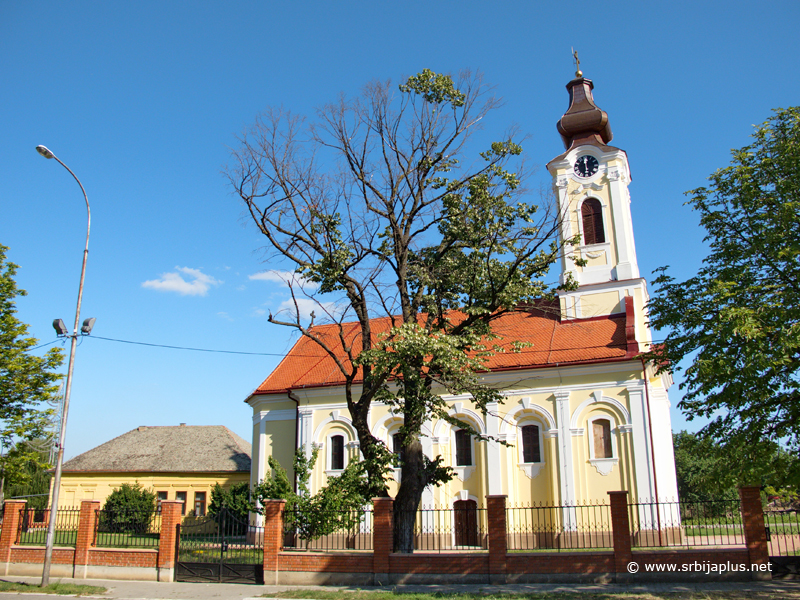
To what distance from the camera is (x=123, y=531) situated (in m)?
16.8

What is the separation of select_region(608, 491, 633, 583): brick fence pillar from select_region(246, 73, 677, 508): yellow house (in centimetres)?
597

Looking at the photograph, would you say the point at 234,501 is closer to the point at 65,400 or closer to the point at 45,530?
the point at 45,530

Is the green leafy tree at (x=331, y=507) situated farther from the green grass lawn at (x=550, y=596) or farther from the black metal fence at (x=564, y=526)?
the black metal fence at (x=564, y=526)

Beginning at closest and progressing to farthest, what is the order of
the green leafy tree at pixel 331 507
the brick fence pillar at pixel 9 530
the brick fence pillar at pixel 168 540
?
the brick fence pillar at pixel 168 540 → the green leafy tree at pixel 331 507 → the brick fence pillar at pixel 9 530

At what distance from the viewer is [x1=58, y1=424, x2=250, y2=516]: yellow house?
3625 centimetres

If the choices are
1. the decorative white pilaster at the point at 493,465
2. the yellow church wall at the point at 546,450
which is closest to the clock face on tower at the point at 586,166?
the yellow church wall at the point at 546,450

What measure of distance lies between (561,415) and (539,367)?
1.91 m

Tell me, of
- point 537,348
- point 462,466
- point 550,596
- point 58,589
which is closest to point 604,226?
point 537,348

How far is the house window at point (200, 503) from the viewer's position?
3609cm

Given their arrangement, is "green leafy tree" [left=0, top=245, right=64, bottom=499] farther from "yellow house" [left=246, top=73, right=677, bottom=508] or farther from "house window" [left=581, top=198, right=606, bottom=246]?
"house window" [left=581, top=198, right=606, bottom=246]

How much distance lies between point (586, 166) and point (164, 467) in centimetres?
2864

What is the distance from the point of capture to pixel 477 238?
15406mm

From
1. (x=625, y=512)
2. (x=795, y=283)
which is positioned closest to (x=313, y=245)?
(x=625, y=512)

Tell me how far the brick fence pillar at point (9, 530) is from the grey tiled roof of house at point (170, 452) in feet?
60.2
